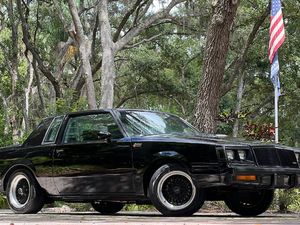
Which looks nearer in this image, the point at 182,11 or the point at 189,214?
the point at 189,214

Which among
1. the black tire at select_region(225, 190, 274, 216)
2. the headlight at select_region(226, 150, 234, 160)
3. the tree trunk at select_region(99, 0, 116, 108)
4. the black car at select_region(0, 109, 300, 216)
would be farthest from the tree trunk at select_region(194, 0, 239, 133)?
the tree trunk at select_region(99, 0, 116, 108)

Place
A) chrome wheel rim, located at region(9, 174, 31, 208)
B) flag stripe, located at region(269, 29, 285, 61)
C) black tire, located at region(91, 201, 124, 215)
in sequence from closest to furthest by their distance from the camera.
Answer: chrome wheel rim, located at region(9, 174, 31, 208)
black tire, located at region(91, 201, 124, 215)
flag stripe, located at region(269, 29, 285, 61)

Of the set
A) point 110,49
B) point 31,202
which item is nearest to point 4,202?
point 31,202

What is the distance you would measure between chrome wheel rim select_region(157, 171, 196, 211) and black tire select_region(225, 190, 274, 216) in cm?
108

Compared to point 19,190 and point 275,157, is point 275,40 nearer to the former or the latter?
point 275,157

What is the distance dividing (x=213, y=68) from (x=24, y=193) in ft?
15.1

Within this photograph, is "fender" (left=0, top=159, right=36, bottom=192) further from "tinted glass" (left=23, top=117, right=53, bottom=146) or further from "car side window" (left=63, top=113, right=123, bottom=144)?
"car side window" (left=63, top=113, right=123, bottom=144)

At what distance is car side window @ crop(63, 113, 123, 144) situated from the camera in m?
8.71

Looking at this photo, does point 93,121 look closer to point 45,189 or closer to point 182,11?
point 45,189

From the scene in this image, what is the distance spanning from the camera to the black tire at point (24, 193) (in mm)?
9344

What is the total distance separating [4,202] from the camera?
12.5 metres

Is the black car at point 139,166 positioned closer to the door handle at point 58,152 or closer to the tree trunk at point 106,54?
the door handle at point 58,152

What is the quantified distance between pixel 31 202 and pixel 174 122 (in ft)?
8.37

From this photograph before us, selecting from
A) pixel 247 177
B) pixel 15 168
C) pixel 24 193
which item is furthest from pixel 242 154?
pixel 15 168
